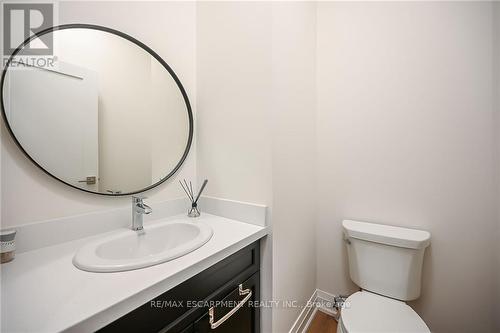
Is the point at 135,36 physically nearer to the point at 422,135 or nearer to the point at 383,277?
the point at 422,135

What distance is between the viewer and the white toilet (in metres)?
0.94

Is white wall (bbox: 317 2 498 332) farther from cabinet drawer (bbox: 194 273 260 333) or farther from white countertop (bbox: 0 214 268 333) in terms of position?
white countertop (bbox: 0 214 268 333)

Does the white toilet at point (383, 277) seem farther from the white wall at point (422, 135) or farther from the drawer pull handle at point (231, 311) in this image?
the drawer pull handle at point (231, 311)

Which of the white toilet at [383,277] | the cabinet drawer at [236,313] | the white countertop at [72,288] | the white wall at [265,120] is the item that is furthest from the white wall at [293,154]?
the white countertop at [72,288]

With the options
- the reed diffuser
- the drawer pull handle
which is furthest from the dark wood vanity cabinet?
the reed diffuser

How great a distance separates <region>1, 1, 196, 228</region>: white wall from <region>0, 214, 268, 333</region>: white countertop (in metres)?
Result: 0.17

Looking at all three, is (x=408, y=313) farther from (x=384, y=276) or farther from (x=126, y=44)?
(x=126, y=44)

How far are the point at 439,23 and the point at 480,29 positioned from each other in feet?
0.60

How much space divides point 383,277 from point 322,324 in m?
0.61

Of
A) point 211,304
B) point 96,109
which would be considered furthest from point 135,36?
point 211,304

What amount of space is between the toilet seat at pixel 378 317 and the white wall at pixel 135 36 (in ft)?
3.61

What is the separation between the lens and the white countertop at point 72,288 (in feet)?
1.50

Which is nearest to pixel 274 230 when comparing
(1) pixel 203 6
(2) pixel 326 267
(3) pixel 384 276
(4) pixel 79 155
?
(3) pixel 384 276

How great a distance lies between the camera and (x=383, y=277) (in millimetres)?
1184
